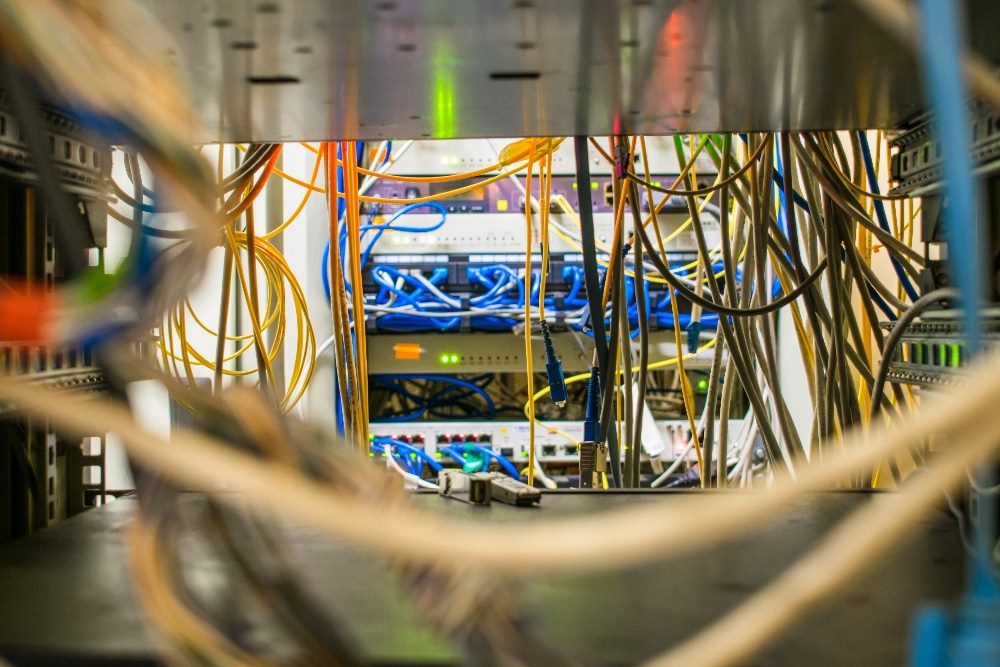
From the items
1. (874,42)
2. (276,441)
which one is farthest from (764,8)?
(276,441)

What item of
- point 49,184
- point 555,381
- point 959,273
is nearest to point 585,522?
point 959,273

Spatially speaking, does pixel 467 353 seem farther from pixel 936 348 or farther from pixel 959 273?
pixel 959 273

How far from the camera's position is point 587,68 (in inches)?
20.3

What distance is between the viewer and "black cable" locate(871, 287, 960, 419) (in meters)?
0.49

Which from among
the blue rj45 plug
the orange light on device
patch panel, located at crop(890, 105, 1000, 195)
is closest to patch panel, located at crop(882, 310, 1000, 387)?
patch panel, located at crop(890, 105, 1000, 195)

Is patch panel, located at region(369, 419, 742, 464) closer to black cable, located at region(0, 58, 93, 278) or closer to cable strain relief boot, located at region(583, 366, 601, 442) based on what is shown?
cable strain relief boot, located at region(583, 366, 601, 442)

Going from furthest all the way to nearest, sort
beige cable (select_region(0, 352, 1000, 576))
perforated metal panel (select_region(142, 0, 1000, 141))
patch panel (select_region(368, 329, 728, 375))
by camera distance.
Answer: patch panel (select_region(368, 329, 728, 375)) < perforated metal panel (select_region(142, 0, 1000, 141)) < beige cable (select_region(0, 352, 1000, 576))

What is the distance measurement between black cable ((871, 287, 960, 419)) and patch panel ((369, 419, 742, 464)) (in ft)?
3.31

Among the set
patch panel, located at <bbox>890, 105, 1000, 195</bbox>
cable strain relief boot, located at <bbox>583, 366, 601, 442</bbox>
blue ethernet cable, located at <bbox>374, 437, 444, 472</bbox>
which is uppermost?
patch panel, located at <bbox>890, 105, 1000, 195</bbox>

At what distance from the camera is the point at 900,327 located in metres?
0.54

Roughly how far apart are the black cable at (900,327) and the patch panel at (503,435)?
1009 mm

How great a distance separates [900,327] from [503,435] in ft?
3.89

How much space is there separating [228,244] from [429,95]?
362mm

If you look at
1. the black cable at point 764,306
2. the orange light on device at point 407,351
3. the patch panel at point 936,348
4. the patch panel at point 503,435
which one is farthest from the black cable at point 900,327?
the orange light on device at point 407,351
